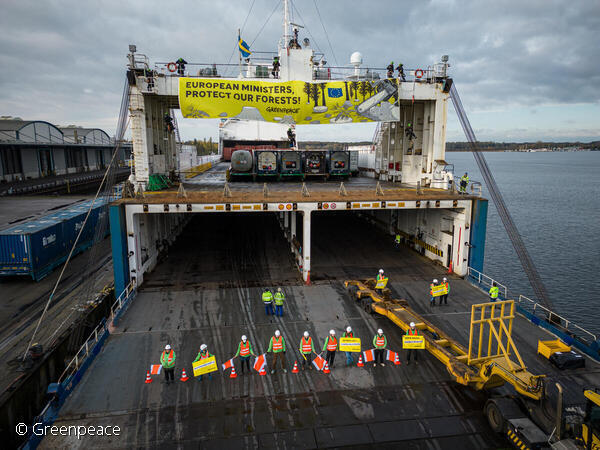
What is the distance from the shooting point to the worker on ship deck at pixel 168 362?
11.9m

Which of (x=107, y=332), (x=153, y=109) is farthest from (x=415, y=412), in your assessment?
(x=153, y=109)

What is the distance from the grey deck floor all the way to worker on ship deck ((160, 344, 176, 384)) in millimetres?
334

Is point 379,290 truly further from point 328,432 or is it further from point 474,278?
point 328,432

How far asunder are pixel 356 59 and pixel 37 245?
23.9 metres

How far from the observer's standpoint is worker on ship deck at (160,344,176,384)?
11922mm

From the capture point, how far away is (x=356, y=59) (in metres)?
26.4

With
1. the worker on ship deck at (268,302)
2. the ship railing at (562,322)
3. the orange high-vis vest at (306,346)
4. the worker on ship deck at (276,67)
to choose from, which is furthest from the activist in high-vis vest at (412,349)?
the worker on ship deck at (276,67)

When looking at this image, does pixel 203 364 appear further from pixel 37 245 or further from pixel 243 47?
pixel 243 47

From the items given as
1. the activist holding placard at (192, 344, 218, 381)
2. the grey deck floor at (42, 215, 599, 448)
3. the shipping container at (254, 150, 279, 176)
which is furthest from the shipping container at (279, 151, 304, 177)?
the activist holding placard at (192, 344, 218, 381)

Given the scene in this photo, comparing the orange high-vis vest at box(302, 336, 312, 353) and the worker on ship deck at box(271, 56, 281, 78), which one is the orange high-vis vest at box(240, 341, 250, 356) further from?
the worker on ship deck at box(271, 56, 281, 78)

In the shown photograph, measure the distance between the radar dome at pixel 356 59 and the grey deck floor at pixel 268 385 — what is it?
14.7 m

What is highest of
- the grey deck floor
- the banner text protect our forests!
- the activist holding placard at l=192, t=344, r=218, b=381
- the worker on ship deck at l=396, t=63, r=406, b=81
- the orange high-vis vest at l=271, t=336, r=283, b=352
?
the worker on ship deck at l=396, t=63, r=406, b=81

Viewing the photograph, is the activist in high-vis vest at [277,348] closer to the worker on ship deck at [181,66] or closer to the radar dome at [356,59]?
the worker on ship deck at [181,66]

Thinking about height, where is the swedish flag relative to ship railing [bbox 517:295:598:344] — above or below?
above
